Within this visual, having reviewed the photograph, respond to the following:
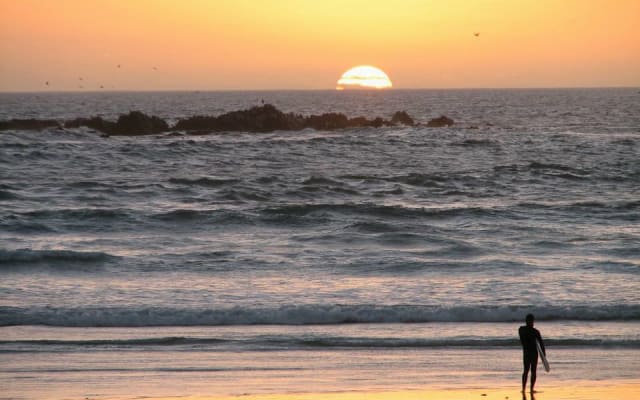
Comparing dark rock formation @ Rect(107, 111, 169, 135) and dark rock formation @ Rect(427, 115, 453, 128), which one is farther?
dark rock formation @ Rect(427, 115, 453, 128)

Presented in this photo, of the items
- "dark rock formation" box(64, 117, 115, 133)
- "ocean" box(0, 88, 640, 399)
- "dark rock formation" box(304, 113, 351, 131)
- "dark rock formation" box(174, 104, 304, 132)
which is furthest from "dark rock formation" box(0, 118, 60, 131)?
"dark rock formation" box(304, 113, 351, 131)

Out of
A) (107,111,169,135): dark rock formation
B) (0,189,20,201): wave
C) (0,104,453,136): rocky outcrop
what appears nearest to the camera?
(0,189,20,201): wave

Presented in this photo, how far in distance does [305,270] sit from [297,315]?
477 centimetres

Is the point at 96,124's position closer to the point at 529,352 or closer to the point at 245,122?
the point at 245,122

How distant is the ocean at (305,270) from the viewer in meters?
15.0

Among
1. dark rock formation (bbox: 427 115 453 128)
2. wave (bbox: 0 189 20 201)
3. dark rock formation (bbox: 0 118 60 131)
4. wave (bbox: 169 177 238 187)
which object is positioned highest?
dark rock formation (bbox: 427 115 453 128)

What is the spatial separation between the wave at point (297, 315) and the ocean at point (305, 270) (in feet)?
0.17

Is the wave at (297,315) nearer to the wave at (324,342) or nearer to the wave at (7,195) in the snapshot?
the wave at (324,342)

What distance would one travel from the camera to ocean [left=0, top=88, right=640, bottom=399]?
14961 millimetres

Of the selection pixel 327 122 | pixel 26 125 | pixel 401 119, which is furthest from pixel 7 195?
pixel 401 119

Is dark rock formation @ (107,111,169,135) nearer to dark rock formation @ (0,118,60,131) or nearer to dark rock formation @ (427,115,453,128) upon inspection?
dark rock formation @ (0,118,60,131)

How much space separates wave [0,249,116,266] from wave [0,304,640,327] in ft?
18.3

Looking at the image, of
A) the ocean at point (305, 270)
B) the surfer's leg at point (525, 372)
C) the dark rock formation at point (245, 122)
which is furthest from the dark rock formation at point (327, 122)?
the surfer's leg at point (525, 372)

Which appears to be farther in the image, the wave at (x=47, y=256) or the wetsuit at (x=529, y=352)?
the wave at (x=47, y=256)
